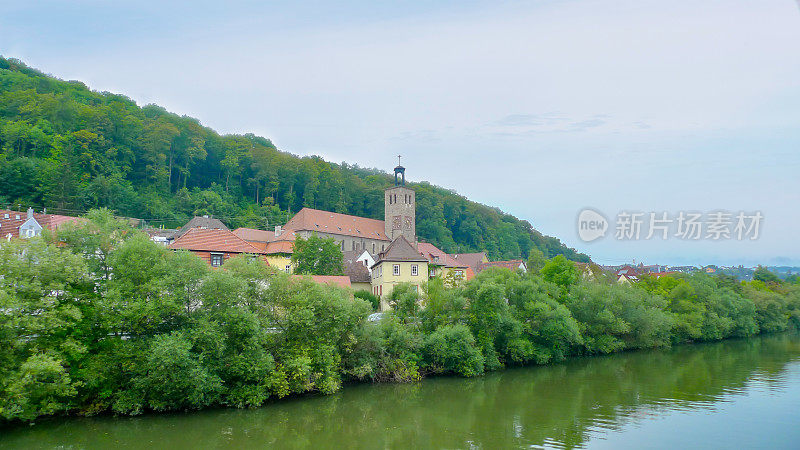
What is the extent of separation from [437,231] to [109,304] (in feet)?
329

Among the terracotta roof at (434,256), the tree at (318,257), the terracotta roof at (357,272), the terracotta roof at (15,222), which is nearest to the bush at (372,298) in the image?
the tree at (318,257)

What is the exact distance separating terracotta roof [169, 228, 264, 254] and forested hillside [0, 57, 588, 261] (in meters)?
42.9

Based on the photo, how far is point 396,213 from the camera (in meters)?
87.8

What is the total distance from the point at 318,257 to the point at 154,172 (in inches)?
2157

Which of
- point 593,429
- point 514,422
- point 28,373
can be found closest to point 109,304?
point 28,373

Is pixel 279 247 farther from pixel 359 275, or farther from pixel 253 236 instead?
pixel 359 275

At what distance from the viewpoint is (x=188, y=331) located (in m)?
22.6

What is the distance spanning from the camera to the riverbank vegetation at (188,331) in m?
19.7

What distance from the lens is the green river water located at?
743 inches

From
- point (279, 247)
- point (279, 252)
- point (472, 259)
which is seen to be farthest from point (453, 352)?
point (472, 259)

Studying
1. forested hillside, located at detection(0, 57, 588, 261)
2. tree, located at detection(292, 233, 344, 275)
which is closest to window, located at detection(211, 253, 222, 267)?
tree, located at detection(292, 233, 344, 275)

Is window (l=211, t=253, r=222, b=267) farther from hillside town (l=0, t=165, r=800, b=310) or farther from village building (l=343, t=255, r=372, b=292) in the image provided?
village building (l=343, t=255, r=372, b=292)

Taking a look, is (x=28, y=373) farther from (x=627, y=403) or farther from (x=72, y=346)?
(x=627, y=403)

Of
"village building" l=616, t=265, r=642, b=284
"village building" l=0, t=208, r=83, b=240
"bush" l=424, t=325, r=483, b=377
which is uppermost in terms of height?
"village building" l=0, t=208, r=83, b=240
